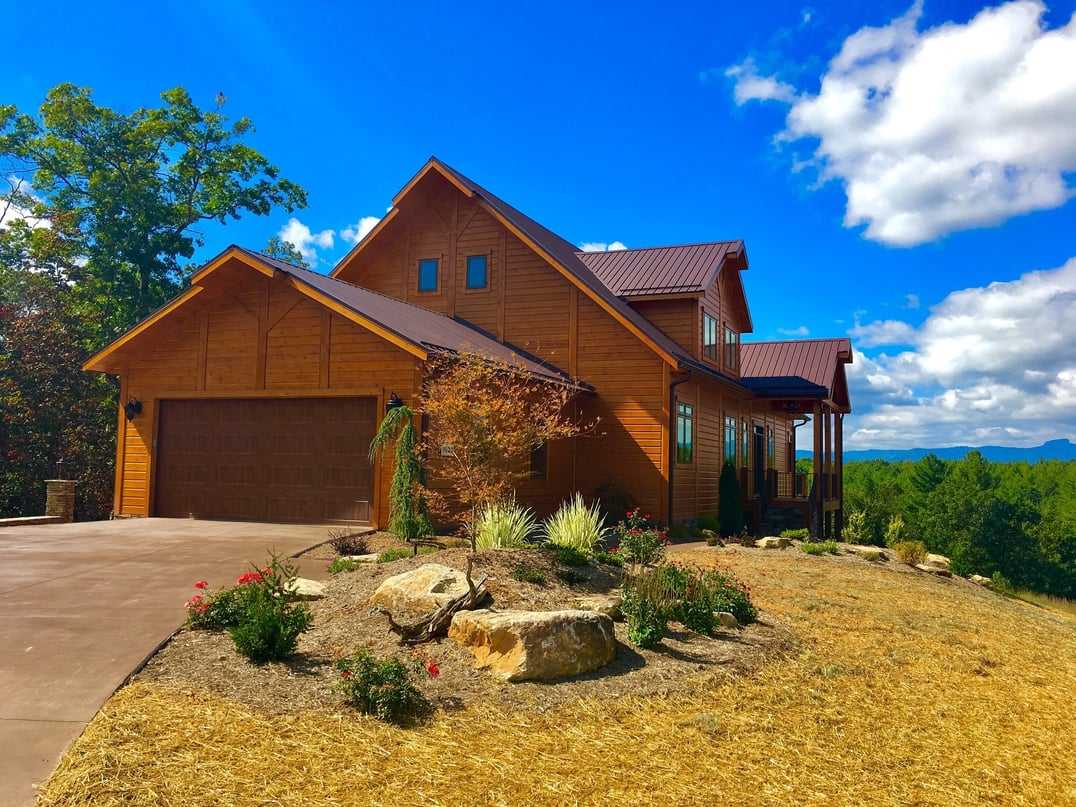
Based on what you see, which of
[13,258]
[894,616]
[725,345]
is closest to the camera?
[894,616]

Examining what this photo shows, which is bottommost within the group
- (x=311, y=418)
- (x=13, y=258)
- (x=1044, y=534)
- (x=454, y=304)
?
(x=1044, y=534)

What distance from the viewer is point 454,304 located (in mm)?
20844

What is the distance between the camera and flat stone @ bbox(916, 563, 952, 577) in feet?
55.8

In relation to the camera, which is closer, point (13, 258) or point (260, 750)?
point (260, 750)

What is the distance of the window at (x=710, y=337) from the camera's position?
868 inches

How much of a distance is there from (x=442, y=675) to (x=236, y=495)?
10871mm

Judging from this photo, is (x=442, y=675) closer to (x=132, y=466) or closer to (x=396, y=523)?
(x=396, y=523)

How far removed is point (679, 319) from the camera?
21.5m

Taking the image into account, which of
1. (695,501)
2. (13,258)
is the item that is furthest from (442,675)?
(13,258)

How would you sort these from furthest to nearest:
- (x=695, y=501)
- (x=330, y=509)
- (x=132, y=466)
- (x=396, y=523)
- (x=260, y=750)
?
(x=695, y=501) < (x=132, y=466) < (x=330, y=509) < (x=396, y=523) < (x=260, y=750)

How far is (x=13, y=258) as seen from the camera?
30312 millimetres

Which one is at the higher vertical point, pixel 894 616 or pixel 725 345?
pixel 725 345

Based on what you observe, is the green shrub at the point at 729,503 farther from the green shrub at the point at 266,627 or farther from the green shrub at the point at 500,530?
the green shrub at the point at 266,627

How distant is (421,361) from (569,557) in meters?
5.89
